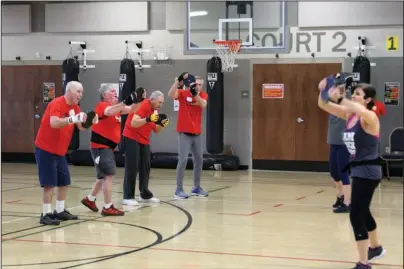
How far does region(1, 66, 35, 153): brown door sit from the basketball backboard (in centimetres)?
514

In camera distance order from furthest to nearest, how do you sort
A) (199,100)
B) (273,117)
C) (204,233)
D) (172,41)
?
(172,41)
(273,117)
(199,100)
(204,233)

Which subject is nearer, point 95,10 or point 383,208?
point 383,208

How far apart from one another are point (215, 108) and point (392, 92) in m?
3.99

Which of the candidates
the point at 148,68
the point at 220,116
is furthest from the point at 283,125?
the point at 148,68

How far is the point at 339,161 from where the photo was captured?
803 cm

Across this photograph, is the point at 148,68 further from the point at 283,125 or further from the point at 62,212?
the point at 62,212

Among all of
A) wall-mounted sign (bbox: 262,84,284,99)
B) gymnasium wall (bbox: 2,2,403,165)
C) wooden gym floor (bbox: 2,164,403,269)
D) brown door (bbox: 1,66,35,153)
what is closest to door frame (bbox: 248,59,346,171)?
gymnasium wall (bbox: 2,2,403,165)

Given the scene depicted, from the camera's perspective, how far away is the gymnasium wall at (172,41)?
45.4 feet

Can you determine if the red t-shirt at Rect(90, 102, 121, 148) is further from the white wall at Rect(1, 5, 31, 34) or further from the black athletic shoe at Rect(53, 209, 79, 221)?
the white wall at Rect(1, 5, 31, 34)

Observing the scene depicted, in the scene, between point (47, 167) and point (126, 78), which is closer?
point (47, 167)

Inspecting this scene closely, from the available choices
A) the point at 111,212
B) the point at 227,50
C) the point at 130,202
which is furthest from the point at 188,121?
the point at 227,50

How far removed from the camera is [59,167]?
721 centimetres

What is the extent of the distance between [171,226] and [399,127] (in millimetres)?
7953

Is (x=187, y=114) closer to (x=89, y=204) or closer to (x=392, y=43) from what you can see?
(x=89, y=204)
